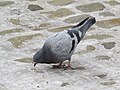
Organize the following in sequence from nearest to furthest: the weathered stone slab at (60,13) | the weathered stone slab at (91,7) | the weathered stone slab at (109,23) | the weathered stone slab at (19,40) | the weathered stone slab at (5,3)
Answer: the weathered stone slab at (19,40) → the weathered stone slab at (109,23) → the weathered stone slab at (60,13) → the weathered stone slab at (91,7) → the weathered stone slab at (5,3)

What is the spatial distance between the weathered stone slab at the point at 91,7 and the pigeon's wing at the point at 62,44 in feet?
7.92

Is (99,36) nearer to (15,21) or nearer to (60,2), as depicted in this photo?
(15,21)

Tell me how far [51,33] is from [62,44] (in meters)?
1.55

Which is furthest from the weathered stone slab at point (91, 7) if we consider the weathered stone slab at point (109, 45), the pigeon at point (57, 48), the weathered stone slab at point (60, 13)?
the pigeon at point (57, 48)

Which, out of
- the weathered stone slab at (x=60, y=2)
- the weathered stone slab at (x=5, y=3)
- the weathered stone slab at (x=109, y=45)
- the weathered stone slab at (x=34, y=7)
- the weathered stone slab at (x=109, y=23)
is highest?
the weathered stone slab at (x=109, y=45)

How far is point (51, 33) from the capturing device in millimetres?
6723

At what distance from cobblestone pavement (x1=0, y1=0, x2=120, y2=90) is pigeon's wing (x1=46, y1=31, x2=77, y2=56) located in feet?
0.92

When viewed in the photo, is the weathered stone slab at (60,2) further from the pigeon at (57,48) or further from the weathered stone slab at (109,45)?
the pigeon at (57,48)

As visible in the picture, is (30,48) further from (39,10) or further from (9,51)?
(39,10)

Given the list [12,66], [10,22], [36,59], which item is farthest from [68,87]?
[10,22]

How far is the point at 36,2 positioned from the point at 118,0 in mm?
1480

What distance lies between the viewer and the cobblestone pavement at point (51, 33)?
5.02 m

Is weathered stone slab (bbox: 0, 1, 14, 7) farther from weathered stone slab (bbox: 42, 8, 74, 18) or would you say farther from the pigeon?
the pigeon

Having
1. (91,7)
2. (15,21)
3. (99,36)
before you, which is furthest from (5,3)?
(99,36)
